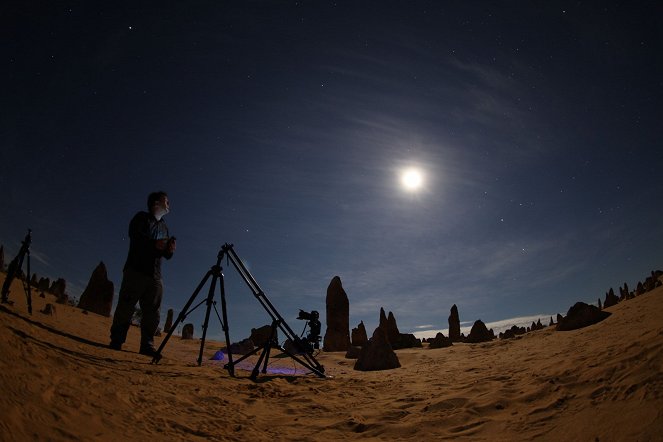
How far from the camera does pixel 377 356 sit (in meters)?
13.0

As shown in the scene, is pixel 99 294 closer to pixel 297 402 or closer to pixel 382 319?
pixel 382 319

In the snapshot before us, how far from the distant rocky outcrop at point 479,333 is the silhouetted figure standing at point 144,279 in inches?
1061

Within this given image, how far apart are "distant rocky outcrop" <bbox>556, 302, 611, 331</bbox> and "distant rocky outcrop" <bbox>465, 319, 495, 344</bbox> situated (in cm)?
1571

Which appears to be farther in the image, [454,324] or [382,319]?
[454,324]

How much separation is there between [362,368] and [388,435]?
30.6 ft

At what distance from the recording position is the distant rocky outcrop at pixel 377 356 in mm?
12766

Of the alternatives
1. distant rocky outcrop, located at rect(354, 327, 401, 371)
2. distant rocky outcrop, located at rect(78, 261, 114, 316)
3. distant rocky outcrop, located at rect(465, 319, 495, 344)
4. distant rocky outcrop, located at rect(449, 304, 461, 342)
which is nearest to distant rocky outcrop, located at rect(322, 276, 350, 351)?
distant rocky outcrop, located at rect(465, 319, 495, 344)

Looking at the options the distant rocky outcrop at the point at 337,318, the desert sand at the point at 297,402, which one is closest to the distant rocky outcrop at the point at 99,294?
the distant rocky outcrop at the point at 337,318

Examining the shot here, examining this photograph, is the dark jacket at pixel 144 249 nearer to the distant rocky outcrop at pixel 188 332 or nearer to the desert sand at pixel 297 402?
the desert sand at pixel 297 402

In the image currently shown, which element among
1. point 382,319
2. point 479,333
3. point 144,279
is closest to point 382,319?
point 382,319

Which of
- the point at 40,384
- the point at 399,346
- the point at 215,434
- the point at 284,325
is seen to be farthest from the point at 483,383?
the point at 399,346

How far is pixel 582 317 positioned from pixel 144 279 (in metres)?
14.6

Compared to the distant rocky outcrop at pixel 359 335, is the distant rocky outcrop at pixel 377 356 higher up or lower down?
lower down

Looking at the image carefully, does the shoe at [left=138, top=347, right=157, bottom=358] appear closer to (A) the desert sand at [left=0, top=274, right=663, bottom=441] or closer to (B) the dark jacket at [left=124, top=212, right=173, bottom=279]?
(A) the desert sand at [left=0, top=274, right=663, bottom=441]
